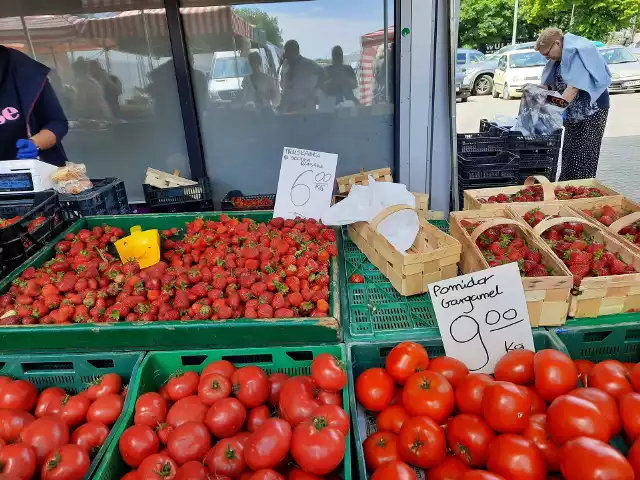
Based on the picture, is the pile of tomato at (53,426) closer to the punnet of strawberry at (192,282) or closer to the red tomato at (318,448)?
the punnet of strawberry at (192,282)

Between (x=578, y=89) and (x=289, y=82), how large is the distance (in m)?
3.03

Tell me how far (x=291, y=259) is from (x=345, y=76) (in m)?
3.15

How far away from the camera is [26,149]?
3.28 metres

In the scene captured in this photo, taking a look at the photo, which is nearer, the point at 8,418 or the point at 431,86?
the point at 8,418

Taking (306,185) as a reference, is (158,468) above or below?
below

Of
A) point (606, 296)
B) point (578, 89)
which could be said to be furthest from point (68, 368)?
point (578, 89)

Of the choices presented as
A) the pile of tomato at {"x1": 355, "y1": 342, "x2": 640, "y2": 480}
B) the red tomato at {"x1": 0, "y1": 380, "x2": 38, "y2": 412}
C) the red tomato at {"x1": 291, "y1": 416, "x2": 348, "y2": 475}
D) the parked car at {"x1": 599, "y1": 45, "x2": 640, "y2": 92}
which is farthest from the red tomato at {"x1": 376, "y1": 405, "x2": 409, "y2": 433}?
the parked car at {"x1": 599, "y1": 45, "x2": 640, "y2": 92}

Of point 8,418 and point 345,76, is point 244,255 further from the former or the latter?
point 345,76

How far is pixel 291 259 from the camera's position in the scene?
2.35 metres

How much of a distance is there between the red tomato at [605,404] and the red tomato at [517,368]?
194 millimetres

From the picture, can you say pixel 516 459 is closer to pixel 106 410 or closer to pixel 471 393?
pixel 471 393

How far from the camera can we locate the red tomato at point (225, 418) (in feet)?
4.82

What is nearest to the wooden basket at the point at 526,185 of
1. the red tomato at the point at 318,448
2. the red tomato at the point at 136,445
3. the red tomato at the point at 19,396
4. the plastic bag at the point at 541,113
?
the plastic bag at the point at 541,113

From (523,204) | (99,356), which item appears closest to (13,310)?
(99,356)
